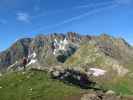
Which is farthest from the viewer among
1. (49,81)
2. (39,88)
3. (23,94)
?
(49,81)

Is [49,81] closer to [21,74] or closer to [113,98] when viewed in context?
[21,74]

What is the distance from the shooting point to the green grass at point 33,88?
103844mm

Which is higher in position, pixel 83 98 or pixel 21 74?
pixel 21 74

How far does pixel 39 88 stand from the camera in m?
115

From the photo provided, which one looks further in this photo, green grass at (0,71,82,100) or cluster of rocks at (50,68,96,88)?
cluster of rocks at (50,68,96,88)

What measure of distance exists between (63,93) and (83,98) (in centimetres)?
1043

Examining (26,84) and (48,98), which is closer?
(48,98)

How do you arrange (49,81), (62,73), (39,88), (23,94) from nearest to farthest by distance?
(23,94), (39,88), (49,81), (62,73)

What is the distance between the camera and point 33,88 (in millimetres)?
114312

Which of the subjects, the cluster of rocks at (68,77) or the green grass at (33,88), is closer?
the green grass at (33,88)

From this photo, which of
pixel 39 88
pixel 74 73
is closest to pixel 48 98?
pixel 39 88

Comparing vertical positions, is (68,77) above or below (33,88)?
above

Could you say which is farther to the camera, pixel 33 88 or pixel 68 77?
pixel 68 77

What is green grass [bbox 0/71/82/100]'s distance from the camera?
103844 millimetres
